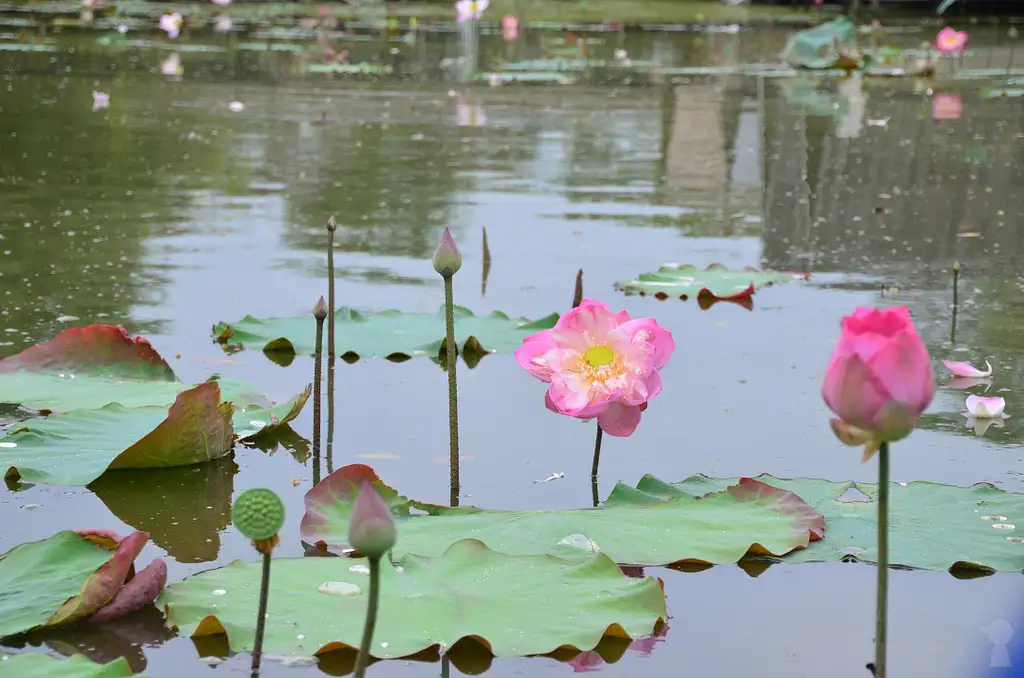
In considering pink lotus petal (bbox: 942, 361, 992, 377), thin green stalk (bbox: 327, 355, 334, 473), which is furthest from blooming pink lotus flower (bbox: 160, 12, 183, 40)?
pink lotus petal (bbox: 942, 361, 992, 377)

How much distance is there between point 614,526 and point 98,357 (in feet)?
4.59

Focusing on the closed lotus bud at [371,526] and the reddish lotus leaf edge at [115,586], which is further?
the reddish lotus leaf edge at [115,586]

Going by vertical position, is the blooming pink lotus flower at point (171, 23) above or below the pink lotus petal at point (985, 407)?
above

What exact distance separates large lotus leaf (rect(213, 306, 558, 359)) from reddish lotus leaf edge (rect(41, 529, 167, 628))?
1408mm

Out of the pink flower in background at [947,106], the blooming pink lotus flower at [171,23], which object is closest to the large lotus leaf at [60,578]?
the pink flower in background at [947,106]

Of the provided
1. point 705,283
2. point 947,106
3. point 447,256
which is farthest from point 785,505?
point 947,106

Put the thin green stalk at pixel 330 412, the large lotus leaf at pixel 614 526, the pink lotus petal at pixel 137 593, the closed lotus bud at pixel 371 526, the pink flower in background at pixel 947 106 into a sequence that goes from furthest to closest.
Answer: the pink flower in background at pixel 947 106, the thin green stalk at pixel 330 412, the large lotus leaf at pixel 614 526, the pink lotus petal at pixel 137 593, the closed lotus bud at pixel 371 526

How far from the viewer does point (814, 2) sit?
20328mm

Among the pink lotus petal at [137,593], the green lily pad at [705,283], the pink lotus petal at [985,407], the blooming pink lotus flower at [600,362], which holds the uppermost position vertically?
the blooming pink lotus flower at [600,362]

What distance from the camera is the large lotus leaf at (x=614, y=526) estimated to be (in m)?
2.18

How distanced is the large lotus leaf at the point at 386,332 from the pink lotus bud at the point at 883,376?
2076 millimetres

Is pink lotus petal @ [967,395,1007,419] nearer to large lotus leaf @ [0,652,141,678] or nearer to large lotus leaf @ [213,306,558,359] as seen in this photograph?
large lotus leaf @ [213,306,558,359]

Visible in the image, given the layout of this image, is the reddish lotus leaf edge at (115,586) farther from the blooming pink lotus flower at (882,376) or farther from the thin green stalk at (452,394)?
the blooming pink lotus flower at (882,376)

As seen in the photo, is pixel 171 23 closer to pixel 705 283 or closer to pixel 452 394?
pixel 705 283
